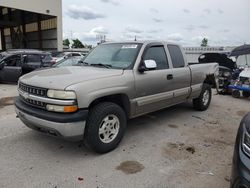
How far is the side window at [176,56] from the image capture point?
211 inches

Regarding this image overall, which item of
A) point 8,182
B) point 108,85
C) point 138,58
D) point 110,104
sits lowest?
point 8,182

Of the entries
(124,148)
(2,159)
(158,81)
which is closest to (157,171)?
(124,148)

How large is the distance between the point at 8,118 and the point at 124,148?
10.4ft

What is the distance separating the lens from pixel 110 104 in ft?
12.5

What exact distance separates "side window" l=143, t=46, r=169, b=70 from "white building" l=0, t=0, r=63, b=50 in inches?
832

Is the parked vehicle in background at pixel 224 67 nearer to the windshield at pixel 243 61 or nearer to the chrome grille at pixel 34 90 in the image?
the windshield at pixel 243 61

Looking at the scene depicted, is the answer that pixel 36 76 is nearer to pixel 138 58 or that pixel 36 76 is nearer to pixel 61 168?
pixel 61 168

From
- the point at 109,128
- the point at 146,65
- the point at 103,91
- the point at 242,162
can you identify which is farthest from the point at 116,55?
the point at 242,162

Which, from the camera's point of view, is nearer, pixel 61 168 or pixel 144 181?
pixel 144 181

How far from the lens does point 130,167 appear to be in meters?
3.50

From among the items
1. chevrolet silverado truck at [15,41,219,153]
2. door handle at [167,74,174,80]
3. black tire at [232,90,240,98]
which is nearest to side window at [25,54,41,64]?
chevrolet silverado truck at [15,41,219,153]

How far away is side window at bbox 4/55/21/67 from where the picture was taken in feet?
34.3

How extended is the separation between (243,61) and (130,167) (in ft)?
29.0

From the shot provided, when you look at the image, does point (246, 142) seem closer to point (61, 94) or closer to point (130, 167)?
point (130, 167)
